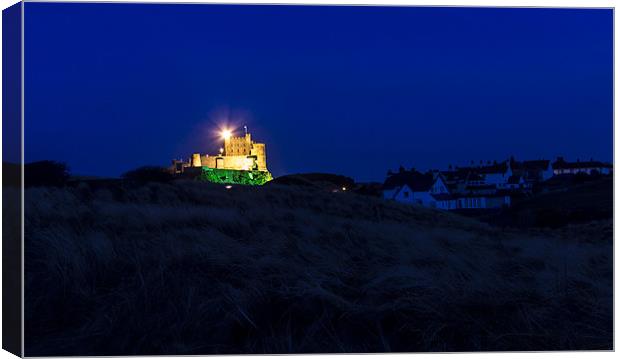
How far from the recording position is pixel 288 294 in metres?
5.10

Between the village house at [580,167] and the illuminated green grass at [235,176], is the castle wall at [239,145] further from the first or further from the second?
the village house at [580,167]

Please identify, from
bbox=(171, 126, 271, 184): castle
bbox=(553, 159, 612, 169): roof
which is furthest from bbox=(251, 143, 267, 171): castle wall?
bbox=(553, 159, 612, 169): roof

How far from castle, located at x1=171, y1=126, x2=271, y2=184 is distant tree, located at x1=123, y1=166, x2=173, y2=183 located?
23 cm

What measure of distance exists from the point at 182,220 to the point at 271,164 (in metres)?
1.03

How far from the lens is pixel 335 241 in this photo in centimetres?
652

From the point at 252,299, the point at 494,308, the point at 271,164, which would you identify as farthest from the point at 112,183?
the point at 494,308

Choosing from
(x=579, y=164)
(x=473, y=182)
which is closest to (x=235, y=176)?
(x=473, y=182)

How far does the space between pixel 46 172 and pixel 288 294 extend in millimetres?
3854

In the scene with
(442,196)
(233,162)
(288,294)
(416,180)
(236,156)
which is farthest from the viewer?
(442,196)

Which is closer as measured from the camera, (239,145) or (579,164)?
(239,145)

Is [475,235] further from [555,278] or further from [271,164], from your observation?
[271,164]

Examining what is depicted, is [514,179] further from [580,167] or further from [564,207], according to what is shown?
[564,207]

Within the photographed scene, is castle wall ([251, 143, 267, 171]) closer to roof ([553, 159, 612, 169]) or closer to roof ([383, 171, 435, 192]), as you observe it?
roof ([383, 171, 435, 192])

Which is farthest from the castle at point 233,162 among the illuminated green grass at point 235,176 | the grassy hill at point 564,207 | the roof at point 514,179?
the grassy hill at point 564,207
